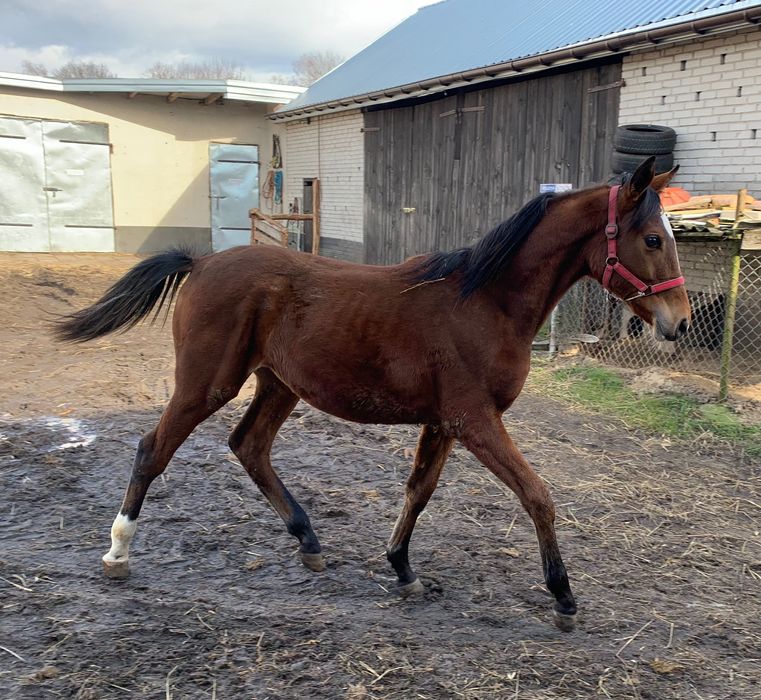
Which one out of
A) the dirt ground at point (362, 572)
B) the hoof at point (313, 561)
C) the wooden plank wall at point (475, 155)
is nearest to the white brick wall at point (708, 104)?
the wooden plank wall at point (475, 155)

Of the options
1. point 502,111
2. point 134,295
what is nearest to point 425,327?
point 134,295

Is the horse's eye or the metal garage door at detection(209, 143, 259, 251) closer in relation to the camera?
the horse's eye

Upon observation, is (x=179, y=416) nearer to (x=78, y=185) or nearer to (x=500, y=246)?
(x=500, y=246)

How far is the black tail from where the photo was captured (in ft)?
12.1

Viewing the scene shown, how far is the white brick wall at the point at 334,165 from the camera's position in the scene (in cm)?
1574

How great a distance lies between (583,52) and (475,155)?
3054 mm

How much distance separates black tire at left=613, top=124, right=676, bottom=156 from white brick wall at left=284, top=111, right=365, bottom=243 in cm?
826

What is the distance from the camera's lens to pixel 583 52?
889 cm

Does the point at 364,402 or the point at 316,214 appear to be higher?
the point at 316,214

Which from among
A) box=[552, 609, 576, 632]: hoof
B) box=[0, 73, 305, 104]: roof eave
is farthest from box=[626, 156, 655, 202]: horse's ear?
box=[0, 73, 305, 104]: roof eave

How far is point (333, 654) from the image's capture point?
105 inches

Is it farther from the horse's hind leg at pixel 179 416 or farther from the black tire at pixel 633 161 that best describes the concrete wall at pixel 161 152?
the horse's hind leg at pixel 179 416

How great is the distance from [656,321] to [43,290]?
36.4ft

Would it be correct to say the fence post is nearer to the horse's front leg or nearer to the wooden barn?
the wooden barn
